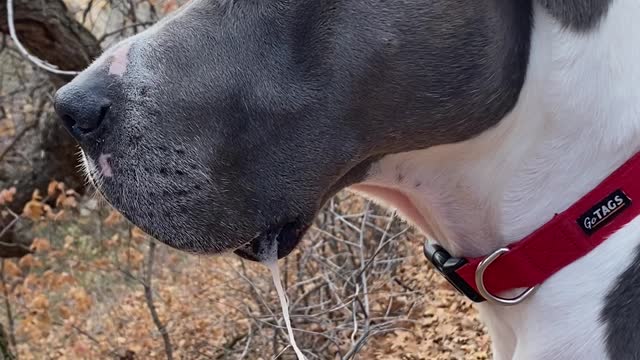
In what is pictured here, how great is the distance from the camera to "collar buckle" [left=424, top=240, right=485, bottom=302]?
2.25m

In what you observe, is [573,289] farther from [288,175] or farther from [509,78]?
[288,175]

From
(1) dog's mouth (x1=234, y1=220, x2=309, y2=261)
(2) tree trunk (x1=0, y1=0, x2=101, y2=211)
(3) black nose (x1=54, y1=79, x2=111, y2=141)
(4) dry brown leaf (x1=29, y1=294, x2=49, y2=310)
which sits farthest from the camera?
(2) tree trunk (x1=0, y1=0, x2=101, y2=211)

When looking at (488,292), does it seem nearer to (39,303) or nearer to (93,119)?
(93,119)

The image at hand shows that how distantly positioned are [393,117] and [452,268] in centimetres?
40

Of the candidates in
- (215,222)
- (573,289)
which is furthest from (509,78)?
(215,222)

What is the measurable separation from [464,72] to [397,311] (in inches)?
129

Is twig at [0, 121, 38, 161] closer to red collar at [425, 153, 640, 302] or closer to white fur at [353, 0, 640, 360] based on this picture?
white fur at [353, 0, 640, 360]

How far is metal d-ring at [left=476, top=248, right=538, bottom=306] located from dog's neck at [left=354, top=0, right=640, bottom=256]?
0.22 feet

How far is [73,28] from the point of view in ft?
23.3

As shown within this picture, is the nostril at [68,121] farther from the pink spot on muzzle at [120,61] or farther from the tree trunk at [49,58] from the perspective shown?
the tree trunk at [49,58]

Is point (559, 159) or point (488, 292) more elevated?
point (559, 159)

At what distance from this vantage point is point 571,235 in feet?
6.79

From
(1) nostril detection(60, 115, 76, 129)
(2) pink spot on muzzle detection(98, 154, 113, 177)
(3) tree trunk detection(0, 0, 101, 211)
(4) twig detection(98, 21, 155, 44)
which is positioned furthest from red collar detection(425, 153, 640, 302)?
(3) tree trunk detection(0, 0, 101, 211)

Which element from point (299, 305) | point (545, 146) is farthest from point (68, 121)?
point (299, 305)
